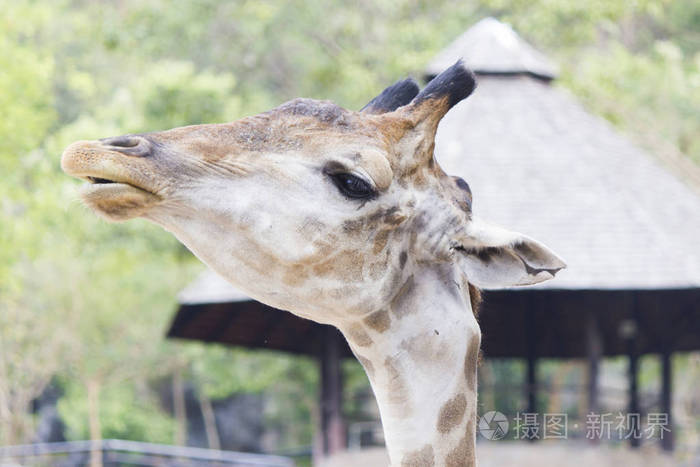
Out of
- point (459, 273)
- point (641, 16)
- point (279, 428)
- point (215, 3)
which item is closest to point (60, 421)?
point (279, 428)

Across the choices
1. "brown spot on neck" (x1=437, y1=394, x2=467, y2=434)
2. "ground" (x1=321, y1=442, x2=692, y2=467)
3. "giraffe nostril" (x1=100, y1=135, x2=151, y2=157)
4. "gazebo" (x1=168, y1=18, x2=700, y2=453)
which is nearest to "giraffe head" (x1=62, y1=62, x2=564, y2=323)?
"giraffe nostril" (x1=100, y1=135, x2=151, y2=157)

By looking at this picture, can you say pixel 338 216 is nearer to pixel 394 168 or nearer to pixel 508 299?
pixel 394 168

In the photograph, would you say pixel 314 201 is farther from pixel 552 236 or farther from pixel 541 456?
pixel 541 456

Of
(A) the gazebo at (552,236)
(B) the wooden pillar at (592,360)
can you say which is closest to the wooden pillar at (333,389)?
(A) the gazebo at (552,236)

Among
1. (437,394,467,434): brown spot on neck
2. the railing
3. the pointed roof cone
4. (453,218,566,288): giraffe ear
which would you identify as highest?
the pointed roof cone

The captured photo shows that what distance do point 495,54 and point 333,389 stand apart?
3.97 metres

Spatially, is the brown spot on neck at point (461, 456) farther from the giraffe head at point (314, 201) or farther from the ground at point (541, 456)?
the ground at point (541, 456)

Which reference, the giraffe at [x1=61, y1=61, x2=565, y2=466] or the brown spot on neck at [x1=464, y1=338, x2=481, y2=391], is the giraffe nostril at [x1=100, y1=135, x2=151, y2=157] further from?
the brown spot on neck at [x1=464, y1=338, x2=481, y2=391]

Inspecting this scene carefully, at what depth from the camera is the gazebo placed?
319 inches

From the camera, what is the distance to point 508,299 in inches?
371

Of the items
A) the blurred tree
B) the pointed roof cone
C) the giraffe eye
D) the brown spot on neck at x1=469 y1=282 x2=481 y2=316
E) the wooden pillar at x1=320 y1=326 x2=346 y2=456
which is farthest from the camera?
the blurred tree

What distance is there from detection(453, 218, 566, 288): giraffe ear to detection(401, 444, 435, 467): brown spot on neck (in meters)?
0.38

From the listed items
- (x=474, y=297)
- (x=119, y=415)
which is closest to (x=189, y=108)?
(x=119, y=415)

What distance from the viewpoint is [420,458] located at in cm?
205
